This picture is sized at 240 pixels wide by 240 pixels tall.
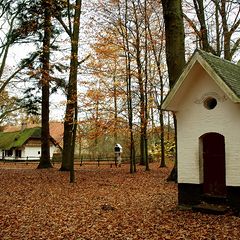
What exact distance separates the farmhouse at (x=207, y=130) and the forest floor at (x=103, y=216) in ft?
2.87

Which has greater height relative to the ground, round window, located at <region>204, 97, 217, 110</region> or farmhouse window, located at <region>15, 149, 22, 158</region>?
round window, located at <region>204, 97, 217, 110</region>

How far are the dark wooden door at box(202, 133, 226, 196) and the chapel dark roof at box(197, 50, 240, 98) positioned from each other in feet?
5.39

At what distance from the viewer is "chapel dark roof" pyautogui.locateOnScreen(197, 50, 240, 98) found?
29.8 feet

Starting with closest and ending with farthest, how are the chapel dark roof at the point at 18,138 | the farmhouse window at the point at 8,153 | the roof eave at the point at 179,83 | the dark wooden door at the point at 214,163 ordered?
the roof eave at the point at 179,83
the dark wooden door at the point at 214,163
the chapel dark roof at the point at 18,138
the farmhouse window at the point at 8,153

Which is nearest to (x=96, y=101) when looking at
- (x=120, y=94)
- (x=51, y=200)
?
(x=120, y=94)

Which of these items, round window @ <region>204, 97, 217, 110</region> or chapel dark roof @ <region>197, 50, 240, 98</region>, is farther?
round window @ <region>204, 97, 217, 110</region>

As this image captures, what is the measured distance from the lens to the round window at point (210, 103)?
386 inches

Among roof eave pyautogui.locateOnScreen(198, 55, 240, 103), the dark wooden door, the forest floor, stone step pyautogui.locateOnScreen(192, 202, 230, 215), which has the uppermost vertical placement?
roof eave pyautogui.locateOnScreen(198, 55, 240, 103)

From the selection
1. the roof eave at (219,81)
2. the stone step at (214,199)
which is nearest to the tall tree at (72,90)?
the stone step at (214,199)

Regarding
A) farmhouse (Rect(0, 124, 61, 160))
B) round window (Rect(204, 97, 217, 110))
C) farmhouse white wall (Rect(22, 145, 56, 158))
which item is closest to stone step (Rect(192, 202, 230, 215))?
round window (Rect(204, 97, 217, 110))

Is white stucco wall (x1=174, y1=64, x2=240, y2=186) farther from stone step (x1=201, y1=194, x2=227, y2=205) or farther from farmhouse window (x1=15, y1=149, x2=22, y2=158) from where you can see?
farmhouse window (x1=15, y1=149, x2=22, y2=158)

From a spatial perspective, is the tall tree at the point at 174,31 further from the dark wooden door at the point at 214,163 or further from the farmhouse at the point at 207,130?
the dark wooden door at the point at 214,163

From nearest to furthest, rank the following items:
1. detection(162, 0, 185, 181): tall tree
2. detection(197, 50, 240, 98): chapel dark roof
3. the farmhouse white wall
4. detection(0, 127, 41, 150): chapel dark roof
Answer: detection(197, 50, 240, 98): chapel dark roof < detection(162, 0, 185, 181): tall tree < detection(0, 127, 41, 150): chapel dark roof < the farmhouse white wall

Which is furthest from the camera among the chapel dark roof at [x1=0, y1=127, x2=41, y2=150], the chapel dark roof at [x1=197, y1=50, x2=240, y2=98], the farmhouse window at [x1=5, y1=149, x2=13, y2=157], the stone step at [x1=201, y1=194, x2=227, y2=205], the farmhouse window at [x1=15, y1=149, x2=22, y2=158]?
the farmhouse window at [x1=5, y1=149, x2=13, y2=157]
